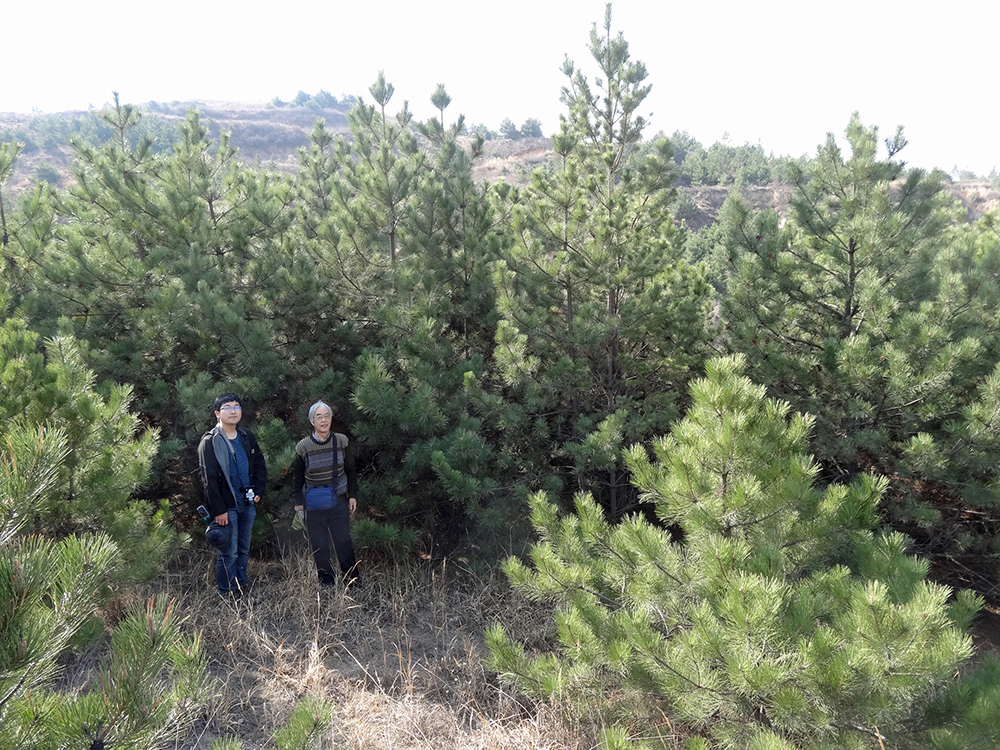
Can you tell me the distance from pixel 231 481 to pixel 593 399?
11.2ft

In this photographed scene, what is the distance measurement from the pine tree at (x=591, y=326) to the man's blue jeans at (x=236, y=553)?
2332 mm

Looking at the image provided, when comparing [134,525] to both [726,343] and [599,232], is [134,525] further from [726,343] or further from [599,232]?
[726,343]

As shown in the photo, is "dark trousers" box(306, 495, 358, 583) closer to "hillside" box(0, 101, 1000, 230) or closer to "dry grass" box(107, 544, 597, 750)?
"dry grass" box(107, 544, 597, 750)

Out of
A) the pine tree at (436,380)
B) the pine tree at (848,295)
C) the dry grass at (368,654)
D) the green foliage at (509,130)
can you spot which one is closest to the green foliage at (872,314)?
the pine tree at (848,295)

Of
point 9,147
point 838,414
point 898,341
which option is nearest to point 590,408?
point 838,414

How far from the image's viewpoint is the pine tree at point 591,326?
5211 mm

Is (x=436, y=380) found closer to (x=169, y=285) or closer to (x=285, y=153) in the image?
(x=169, y=285)

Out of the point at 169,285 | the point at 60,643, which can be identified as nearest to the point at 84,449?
the point at 60,643

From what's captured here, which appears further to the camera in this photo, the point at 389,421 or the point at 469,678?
the point at 389,421

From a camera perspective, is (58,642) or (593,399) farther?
(593,399)

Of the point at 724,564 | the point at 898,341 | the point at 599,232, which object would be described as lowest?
the point at 724,564

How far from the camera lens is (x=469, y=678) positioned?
3.85 m

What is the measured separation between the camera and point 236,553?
174 inches

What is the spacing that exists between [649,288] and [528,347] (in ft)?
4.07
